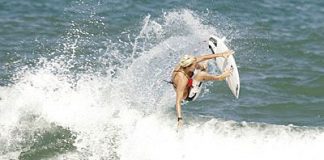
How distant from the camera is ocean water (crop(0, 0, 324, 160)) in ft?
47.5

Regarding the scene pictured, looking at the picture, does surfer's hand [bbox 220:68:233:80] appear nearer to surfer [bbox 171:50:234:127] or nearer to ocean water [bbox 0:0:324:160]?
surfer [bbox 171:50:234:127]

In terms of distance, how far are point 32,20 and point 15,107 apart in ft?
24.4

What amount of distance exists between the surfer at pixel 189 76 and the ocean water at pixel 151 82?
1692 mm

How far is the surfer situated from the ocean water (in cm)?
169

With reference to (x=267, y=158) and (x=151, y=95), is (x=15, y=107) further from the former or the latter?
(x=267, y=158)

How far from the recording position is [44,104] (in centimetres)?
1571

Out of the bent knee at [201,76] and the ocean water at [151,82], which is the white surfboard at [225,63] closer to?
the bent knee at [201,76]

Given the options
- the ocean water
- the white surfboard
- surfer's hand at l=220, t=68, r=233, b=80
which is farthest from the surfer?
the ocean water

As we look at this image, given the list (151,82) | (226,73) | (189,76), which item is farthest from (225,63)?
(151,82)

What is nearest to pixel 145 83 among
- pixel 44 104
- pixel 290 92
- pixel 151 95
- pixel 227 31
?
pixel 151 95

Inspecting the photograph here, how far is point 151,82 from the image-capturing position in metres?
17.1

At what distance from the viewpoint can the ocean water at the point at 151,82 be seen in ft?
47.5

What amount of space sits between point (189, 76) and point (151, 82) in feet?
13.7

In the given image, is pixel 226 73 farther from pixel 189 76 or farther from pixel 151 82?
pixel 151 82
